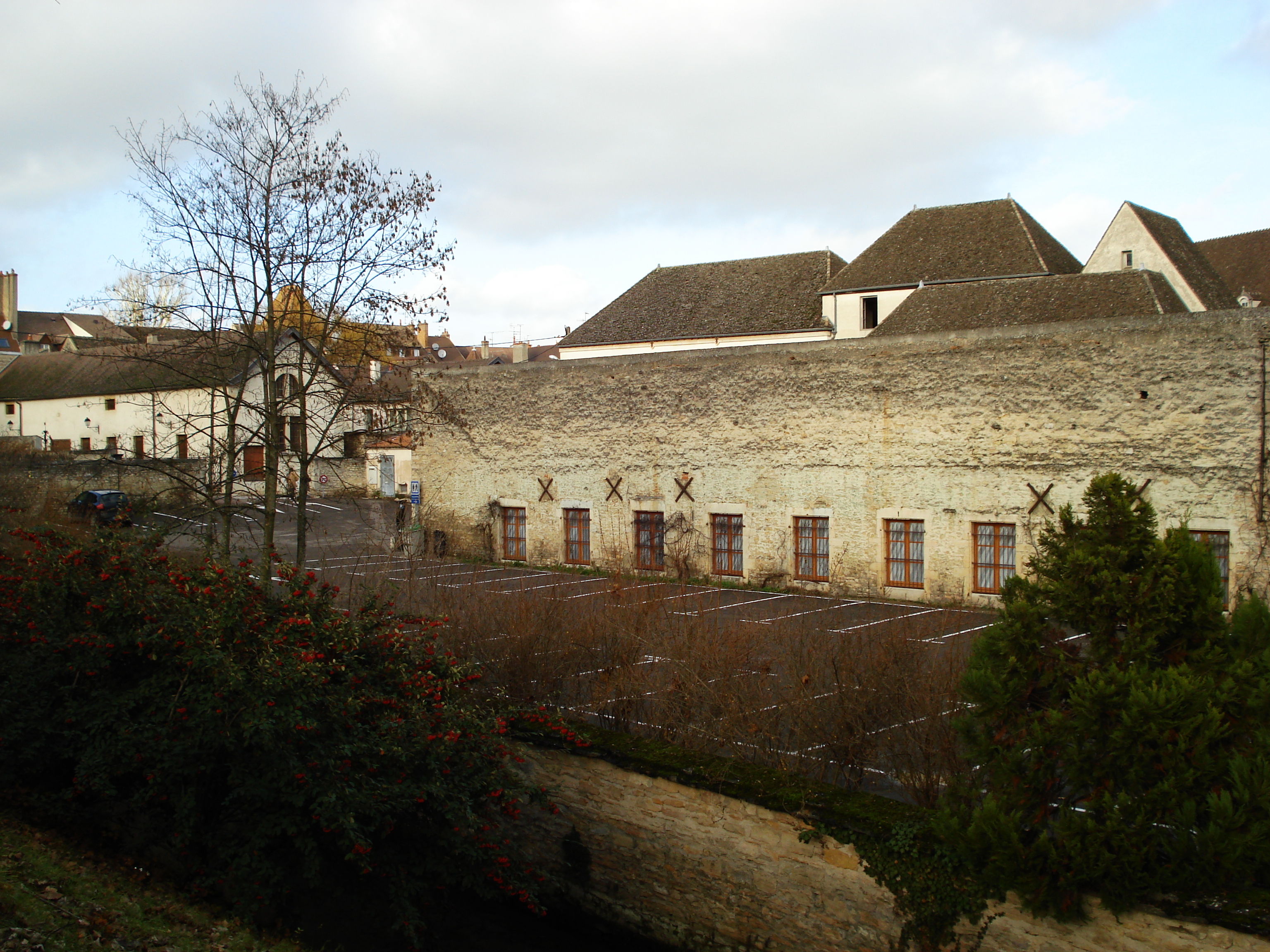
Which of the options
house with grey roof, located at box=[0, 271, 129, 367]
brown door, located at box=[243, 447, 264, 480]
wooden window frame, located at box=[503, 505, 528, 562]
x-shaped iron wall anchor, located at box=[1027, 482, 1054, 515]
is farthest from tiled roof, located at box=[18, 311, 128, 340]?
x-shaped iron wall anchor, located at box=[1027, 482, 1054, 515]

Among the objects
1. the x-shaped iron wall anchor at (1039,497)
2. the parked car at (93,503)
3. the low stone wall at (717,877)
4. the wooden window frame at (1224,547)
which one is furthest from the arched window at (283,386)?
the wooden window frame at (1224,547)

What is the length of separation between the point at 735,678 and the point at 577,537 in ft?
48.2

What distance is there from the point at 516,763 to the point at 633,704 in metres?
1.57

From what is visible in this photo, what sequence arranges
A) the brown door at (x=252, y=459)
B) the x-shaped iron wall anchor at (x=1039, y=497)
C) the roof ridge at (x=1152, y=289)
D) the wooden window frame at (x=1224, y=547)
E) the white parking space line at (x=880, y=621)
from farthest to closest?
the brown door at (x=252, y=459)
the roof ridge at (x=1152, y=289)
the x-shaped iron wall anchor at (x=1039, y=497)
the wooden window frame at (x=1224, y=547)
the white parking space line at (x=880, y=621)

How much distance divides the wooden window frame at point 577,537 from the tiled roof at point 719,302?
1169 centimetres

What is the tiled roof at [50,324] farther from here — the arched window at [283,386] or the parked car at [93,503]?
the arched window at [283,386]

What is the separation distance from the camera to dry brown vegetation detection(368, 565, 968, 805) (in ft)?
29.0

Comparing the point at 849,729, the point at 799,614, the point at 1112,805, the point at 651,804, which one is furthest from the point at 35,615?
the point at 799,614

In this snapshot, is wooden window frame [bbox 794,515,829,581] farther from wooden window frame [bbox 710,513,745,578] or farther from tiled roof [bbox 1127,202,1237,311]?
tiled roof [bbox 1127,202,1237,311]

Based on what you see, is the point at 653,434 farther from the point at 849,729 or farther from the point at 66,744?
the point at 66,744

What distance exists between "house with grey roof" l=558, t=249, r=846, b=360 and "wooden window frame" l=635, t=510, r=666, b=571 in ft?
36.8

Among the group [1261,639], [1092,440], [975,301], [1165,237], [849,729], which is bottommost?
[849,729]

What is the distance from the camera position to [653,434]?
75.0 ft

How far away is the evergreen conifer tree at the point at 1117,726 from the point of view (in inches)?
235
